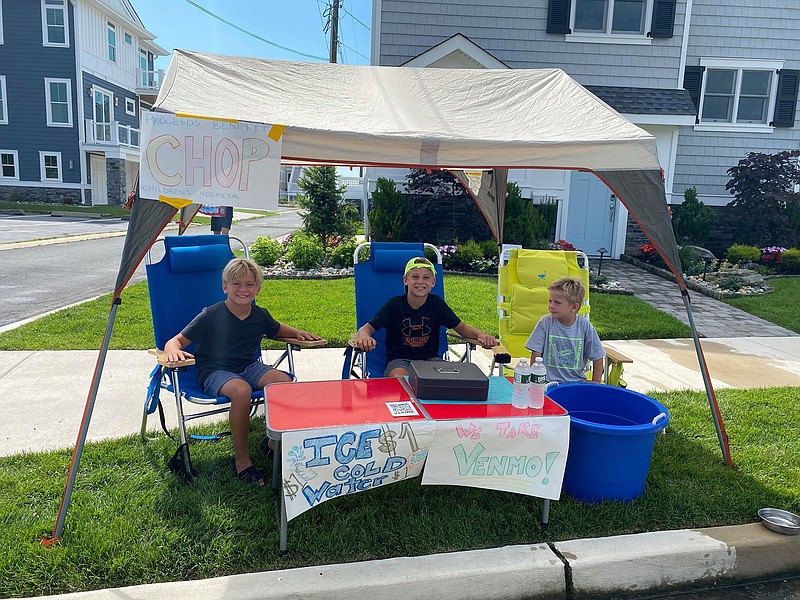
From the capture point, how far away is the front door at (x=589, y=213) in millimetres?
12883

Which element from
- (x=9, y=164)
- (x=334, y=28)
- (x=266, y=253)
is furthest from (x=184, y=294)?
(x=9, y=164)

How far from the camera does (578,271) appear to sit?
534cm

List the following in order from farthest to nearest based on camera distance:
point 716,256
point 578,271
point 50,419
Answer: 1. point 716,256
2. point 578,271
3. point 50,419

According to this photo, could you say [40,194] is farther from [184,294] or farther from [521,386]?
[521,386]

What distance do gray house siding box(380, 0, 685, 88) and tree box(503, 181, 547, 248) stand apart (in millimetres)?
3197

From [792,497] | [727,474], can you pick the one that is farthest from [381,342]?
[792,497]

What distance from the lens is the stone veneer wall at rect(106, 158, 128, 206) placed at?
87.9ft

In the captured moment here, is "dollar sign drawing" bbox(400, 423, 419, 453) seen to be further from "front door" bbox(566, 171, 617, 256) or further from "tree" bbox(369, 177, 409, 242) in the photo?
"front door" bbox(566, 171, 617, 256)

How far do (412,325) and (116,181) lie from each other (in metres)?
26.9

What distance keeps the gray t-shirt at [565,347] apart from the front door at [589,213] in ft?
30.4

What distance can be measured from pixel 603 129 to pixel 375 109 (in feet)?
4.68

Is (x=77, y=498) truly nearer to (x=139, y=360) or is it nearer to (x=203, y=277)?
(x=203, y=277)

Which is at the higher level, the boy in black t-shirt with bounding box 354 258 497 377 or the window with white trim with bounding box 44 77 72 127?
the window with white trim with bounding box 44 77 72 127

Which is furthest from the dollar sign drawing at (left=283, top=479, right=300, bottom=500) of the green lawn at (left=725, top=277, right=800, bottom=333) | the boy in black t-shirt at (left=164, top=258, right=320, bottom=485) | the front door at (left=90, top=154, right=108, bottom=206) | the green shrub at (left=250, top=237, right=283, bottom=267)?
the front door at (left=90, top=154, right=108, bottom=206)
